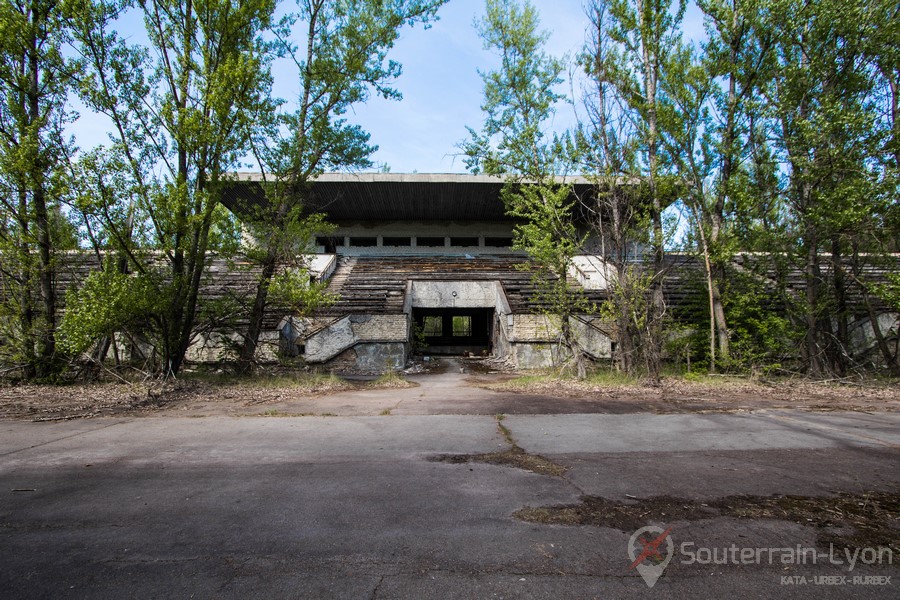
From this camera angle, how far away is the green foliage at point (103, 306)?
311 inches

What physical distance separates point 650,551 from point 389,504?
1.71 metres

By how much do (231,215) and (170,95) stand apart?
259 centimetres

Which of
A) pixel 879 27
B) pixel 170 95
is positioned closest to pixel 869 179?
pixel 879 27

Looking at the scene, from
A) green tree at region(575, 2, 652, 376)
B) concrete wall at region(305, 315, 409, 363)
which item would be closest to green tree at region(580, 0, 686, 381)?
green tree at region(575, 2, 652, 376)

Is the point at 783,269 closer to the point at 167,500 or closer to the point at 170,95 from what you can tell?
the point at 167,500

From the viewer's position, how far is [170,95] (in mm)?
9164

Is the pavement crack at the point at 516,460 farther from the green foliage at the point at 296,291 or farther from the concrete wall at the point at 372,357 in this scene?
the concrete wall at the point at 372,357

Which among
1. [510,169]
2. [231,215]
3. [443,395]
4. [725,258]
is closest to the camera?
[443,395]

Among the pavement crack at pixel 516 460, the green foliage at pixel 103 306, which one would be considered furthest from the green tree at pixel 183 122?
the pavement crack at pixel 516 460

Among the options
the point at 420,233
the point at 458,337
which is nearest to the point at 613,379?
the point at 458,337

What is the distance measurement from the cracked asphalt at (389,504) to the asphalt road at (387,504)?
1cm

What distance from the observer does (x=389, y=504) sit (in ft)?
10.5

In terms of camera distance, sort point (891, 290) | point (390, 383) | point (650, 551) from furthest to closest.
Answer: point (390, 383), point (891, 290), point (650, 551)

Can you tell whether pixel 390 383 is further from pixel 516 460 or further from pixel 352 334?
pixel 516 460
